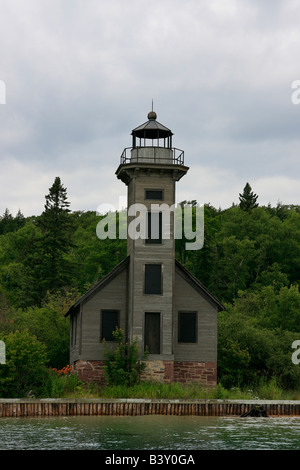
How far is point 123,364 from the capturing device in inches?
1587

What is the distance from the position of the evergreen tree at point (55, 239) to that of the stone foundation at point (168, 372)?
29432 millimetres

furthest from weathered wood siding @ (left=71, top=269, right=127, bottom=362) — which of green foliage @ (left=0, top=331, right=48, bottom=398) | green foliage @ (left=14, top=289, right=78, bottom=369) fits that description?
green foliage @ (left=14, top=289, right=78, bottom=369)

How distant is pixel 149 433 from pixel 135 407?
278 inches

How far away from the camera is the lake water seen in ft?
81.8

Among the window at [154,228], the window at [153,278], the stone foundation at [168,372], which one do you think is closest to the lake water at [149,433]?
the stone foundation at [168,372]

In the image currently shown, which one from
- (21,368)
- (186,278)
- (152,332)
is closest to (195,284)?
(186,278)

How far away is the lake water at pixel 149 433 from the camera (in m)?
24.9

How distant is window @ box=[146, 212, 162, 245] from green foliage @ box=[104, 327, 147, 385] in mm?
5278

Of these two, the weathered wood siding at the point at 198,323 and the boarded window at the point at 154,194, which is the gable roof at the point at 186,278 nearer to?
the weathered wood siding at the point at 198,323

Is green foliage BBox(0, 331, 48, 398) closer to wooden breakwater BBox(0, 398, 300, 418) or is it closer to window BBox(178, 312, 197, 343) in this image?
wooden breakwater BBox(0, 398, 300, 418)

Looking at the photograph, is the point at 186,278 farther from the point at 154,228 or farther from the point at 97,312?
the point at 97,312

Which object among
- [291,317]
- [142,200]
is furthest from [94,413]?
[291,317]
